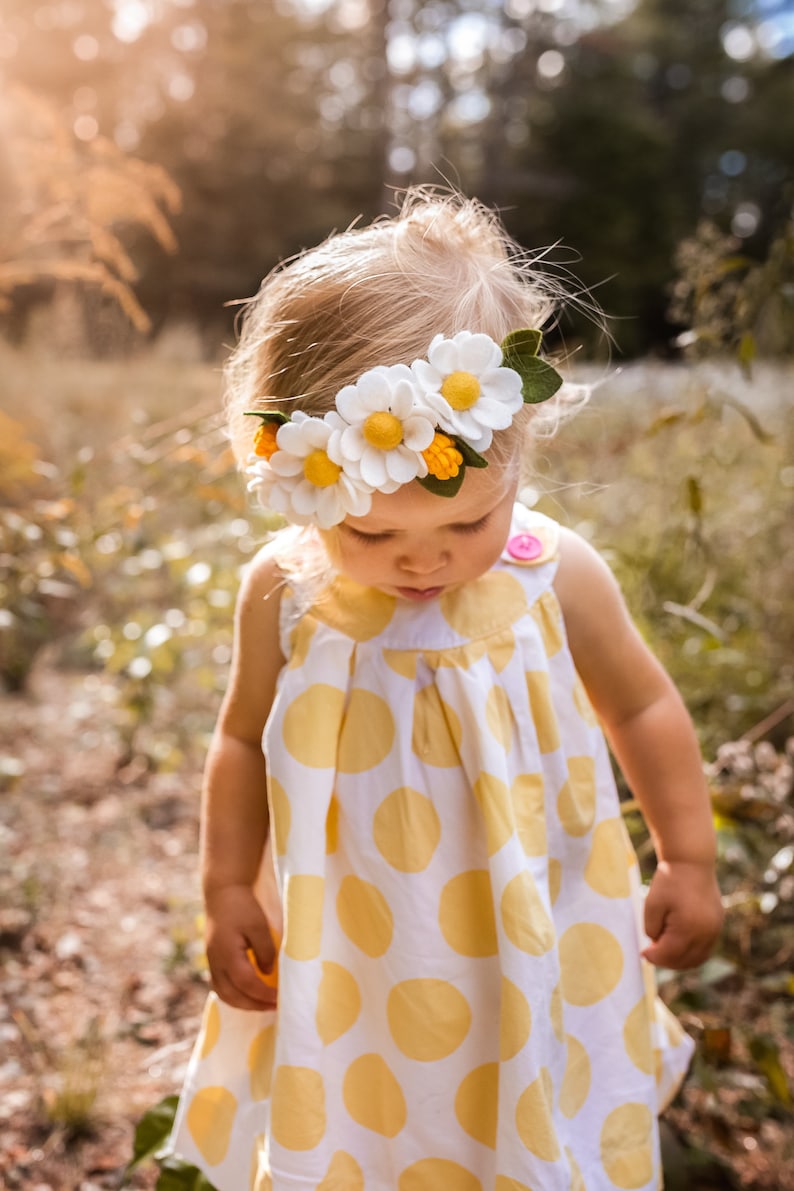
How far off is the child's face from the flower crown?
0.04 meters

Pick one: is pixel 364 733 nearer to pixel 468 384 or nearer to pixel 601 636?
pixel 601 636

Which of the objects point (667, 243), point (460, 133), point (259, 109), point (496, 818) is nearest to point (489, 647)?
point (496, 818)

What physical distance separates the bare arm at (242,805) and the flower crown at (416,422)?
1.01 feet

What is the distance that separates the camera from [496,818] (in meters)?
1.07

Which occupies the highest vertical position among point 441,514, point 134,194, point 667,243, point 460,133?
point 134,194

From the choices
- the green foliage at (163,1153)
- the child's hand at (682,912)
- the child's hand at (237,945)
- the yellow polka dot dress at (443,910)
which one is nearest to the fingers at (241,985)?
the child's hand at (237,945)

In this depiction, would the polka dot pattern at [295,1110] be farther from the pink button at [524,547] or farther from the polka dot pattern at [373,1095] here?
the pink button at [524,547]

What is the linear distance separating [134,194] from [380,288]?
1336 mm

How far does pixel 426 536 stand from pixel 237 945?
2.02ft

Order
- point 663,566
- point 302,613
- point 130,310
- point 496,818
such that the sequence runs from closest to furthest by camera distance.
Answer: point 496,818 < point 302,613 < point 130,310 < point 663,566

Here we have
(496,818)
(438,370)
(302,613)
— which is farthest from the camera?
(302,613)

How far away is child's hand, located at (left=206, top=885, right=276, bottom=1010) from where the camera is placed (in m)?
1.23

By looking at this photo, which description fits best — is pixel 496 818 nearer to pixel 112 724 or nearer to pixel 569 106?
pixel 112 724

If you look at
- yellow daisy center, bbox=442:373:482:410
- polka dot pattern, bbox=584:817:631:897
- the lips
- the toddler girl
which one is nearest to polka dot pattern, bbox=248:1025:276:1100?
the toddler girl
